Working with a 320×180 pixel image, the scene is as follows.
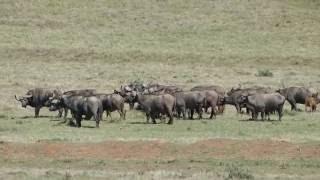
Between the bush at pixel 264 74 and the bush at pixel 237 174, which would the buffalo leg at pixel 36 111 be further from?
the bush at pixel 264 74

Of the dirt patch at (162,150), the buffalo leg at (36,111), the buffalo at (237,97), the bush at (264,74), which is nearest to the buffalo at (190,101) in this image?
the buffalo at (237,97)

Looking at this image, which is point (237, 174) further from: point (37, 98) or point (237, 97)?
point (37, 98)

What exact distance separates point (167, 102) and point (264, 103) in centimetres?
412

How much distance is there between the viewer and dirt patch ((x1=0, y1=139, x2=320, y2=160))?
2759 centimetres

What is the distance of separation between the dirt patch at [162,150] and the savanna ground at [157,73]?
0.11 feet

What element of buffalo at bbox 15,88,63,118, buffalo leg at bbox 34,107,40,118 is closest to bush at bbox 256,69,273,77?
buffalo at bbox 15,88,63,118

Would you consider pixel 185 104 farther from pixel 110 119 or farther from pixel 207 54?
pixel 207 54

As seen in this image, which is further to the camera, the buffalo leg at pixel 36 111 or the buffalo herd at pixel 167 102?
the buffalo leg at pixel 36 111

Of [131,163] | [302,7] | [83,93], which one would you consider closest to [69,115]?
[83,93]

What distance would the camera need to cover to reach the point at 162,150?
28.3 m

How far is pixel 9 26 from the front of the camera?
72.3 metres

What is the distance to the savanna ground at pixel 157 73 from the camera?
86.3ft

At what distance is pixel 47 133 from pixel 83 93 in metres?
6.76

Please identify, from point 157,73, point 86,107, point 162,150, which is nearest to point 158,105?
point 86,107
